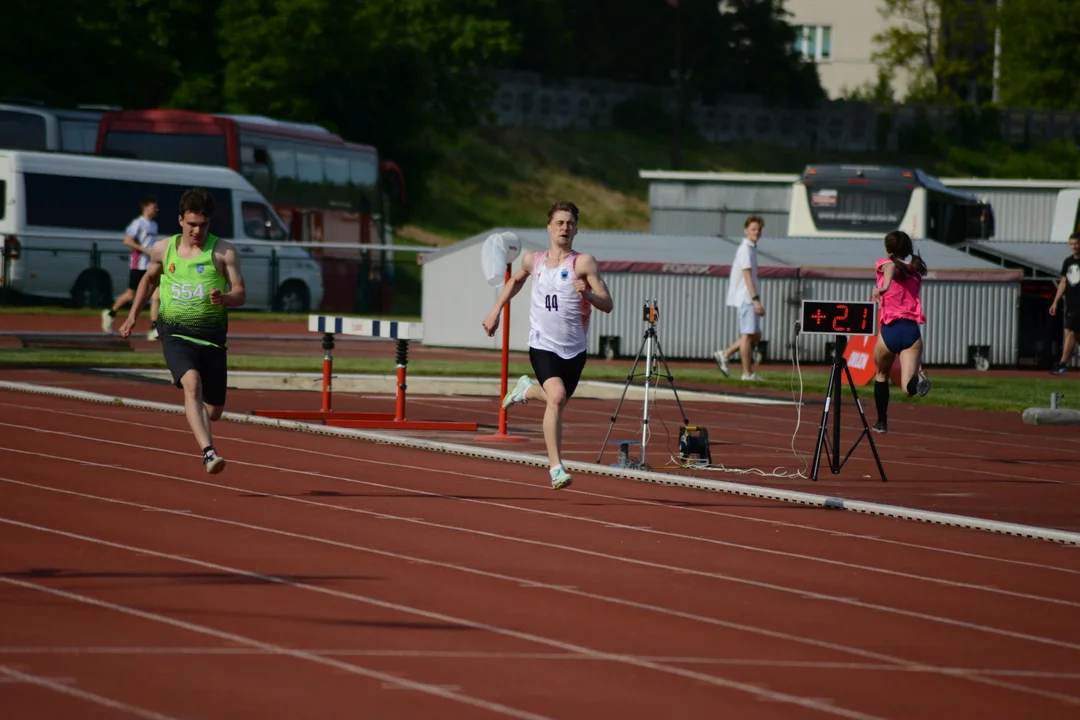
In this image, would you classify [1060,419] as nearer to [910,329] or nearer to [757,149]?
[910,329]

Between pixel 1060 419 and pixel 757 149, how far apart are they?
6016cm

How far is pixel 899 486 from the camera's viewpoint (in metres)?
13.1

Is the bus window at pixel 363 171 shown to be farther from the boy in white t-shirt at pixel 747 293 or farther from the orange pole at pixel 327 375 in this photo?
the orange pole at pixel 327 375

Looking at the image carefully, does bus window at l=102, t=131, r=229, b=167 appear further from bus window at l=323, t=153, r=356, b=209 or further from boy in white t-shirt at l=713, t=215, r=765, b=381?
boy in white t-shirt at l=713, t=215, r=765, b=381

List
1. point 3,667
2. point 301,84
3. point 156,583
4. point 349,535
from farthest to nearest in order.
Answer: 1. point 301,84
2. point 349,535
3. point 156,583
4. point 3,667

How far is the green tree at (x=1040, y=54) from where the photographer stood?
7262 centimetres

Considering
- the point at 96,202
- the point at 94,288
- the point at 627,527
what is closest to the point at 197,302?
the point at 627,527

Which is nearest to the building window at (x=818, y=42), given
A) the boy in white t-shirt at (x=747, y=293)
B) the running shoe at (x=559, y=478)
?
the boy in white t-shirt at (x=747, y=293)

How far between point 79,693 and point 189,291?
17.9ft

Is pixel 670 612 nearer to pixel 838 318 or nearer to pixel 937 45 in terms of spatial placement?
pixel 838 318

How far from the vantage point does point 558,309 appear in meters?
11.6

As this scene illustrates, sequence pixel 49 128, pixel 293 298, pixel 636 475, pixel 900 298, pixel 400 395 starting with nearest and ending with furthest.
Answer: pixel 636 475, pixel 900 298, pixel 400 395, pixel 293 298, pixel 49 128

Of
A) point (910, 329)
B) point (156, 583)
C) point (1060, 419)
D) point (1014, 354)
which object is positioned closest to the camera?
point (156, 583)

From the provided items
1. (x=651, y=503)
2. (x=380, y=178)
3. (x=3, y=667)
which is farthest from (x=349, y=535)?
(x=380, y=178)
